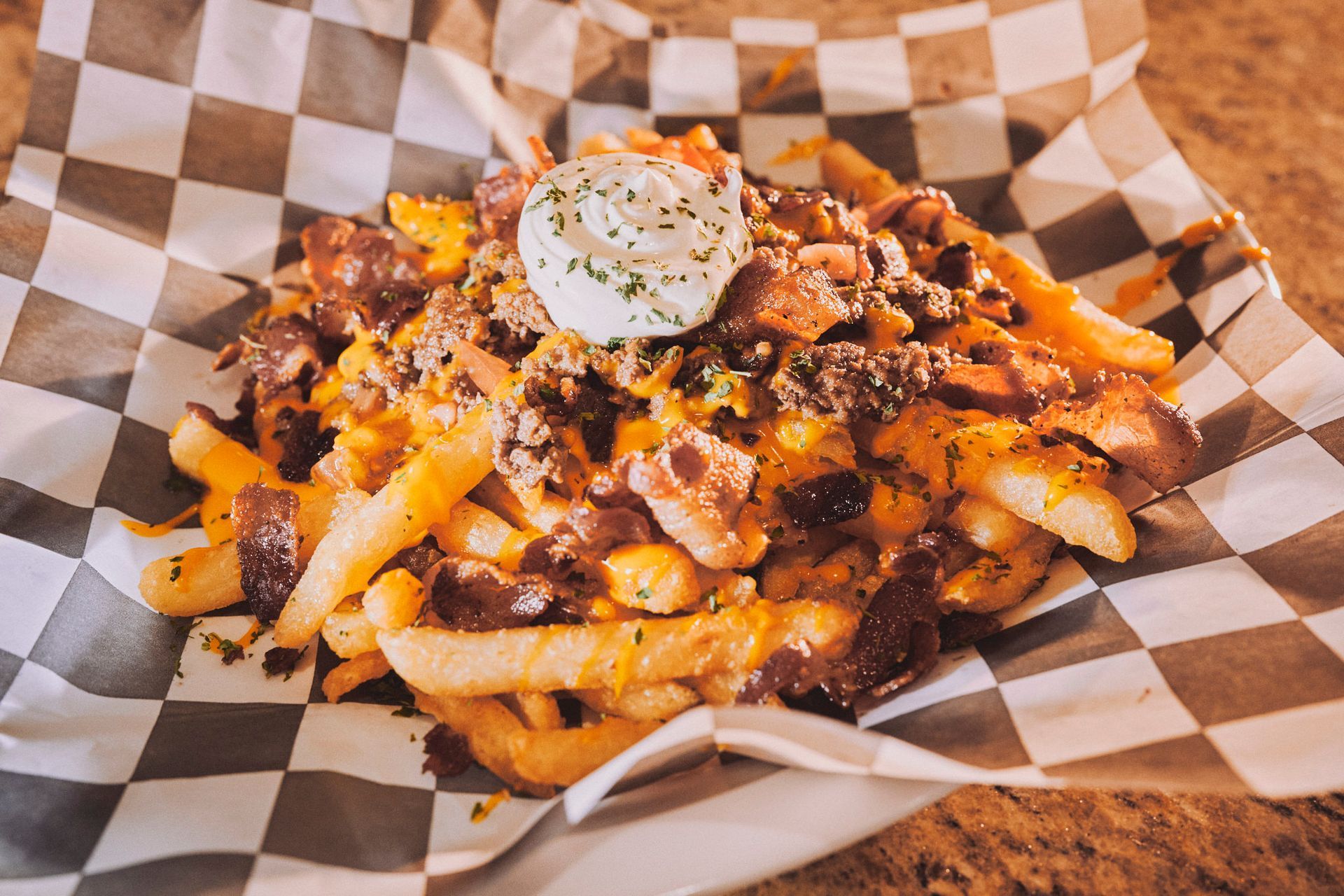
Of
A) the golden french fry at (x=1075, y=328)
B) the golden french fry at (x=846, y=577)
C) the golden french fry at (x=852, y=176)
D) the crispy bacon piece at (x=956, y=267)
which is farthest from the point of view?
the golden french fry at (x=852, y=176)

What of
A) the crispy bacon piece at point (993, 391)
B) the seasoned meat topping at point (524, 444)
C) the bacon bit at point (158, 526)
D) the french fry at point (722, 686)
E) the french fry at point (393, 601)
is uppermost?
the crispy bacon piece at point (993, 391)

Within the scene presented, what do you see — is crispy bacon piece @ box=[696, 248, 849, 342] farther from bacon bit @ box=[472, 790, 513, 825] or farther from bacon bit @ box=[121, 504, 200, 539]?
bacon bit @ box=[121, 504, 200, 539]

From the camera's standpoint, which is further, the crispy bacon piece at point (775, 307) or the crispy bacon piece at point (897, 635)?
the crispy bacon piece at point (775, 307)

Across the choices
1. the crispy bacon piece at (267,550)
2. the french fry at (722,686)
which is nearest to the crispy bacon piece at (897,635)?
the french fry at (722,686)

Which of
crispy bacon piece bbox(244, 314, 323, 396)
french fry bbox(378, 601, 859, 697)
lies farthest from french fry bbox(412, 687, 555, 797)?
crispy bacon piece bbox(244, 314, 323, 396)

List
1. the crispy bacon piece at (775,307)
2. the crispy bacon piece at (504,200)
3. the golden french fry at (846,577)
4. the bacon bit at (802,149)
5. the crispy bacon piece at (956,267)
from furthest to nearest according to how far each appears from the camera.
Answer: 1. the bacon bit at (802,149)
2. the crispy bacon piece at (504,200)
3. the crispy bacon piece at (956,267)
4. the crispy bacon piece at (775,307)
5. the golden french fry at (846,577)

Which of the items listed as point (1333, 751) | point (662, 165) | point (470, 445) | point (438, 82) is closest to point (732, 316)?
point (662, 165)

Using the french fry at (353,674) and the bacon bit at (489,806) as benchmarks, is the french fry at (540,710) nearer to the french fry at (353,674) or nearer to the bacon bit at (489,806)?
the bacon bit at (489,806)
